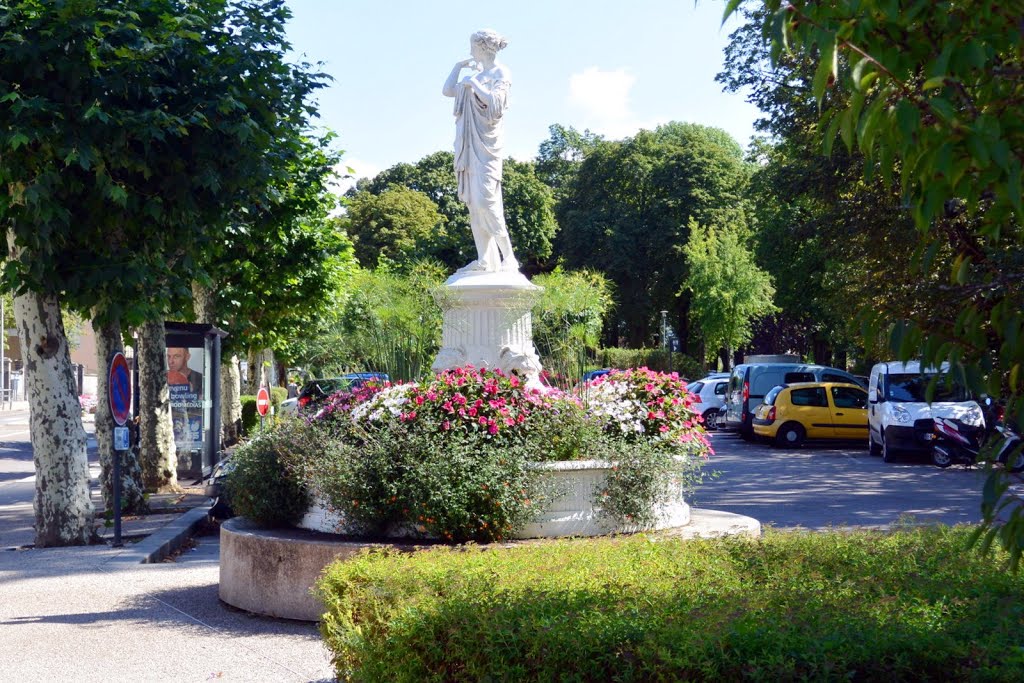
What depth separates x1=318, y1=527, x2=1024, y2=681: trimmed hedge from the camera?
12.4 ft

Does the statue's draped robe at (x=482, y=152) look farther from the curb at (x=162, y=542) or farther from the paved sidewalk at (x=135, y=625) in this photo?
the curb at (x=162, y=542)

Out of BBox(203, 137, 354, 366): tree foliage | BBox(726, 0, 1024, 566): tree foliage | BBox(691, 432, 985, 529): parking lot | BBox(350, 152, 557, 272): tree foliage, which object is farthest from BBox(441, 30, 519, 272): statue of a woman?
BBox(350, 152, 557, 272): tree foliage

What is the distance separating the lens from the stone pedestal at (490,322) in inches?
435

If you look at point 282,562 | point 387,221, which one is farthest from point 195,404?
point 387,221

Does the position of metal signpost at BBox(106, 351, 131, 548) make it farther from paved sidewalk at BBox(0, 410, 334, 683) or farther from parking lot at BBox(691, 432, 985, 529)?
parking lot at BBox(691, 432, 985, 529)

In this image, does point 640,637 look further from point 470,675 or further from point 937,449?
point 937,449

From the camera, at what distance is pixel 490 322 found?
11.2m

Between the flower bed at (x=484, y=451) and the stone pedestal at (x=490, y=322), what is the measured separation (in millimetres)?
Result: 1465

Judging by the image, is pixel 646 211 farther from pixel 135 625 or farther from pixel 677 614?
pixel 677 614

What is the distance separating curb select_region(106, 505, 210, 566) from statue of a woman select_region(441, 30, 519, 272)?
4.31m

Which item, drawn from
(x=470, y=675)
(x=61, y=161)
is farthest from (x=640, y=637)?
(x=61, y=161)

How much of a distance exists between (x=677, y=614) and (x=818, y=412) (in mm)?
25616

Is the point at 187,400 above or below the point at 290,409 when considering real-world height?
above

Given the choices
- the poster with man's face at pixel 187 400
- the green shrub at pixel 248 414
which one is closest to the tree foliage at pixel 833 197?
the poster with man's face at pixel 187 400
